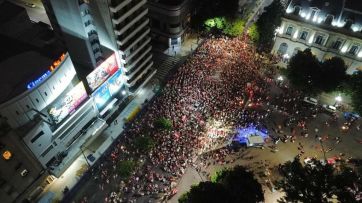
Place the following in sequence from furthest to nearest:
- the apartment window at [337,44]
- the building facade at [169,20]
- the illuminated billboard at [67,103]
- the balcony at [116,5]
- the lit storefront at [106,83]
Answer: the building facade at [169,20], the apartment window at [337,44], the lit storefront at [106,83], the balcony at [116,5], the illuminated billboard at [67,103]

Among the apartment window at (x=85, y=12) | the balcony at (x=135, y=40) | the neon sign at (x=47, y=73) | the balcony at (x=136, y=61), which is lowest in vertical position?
the balcony at (x=136, y=61)

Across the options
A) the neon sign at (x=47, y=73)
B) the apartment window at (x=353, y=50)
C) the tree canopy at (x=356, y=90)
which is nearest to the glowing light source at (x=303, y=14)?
the apartment window at (x=353, y=50)

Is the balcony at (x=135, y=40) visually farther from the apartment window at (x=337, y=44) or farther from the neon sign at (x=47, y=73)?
the apartment window at (x=337, y=44)

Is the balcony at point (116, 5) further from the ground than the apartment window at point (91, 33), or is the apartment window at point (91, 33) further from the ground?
the balcony at point (116, 5)

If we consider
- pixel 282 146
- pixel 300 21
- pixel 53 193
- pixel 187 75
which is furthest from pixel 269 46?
pixel 53 193

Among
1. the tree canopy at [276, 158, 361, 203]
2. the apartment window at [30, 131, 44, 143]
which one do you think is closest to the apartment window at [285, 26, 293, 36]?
the tree canopy at [276, 158, 361, 203]

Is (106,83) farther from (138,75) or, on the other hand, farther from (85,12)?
→ (85,12)
